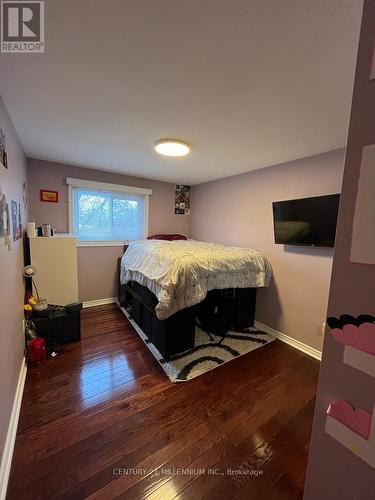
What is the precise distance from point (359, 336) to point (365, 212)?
34 cm

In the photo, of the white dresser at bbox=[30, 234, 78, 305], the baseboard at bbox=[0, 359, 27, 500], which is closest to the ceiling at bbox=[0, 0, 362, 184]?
the white dresser at bbox=[30, 234, 78, 305]

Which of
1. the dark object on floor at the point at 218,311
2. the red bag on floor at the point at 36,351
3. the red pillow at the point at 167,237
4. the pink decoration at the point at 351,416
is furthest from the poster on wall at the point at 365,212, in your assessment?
the red pillow at the point at 167,237

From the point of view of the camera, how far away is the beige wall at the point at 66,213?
2.87 meters

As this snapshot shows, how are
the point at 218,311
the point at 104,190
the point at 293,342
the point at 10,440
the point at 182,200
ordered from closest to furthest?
the point at 10,440
the point at 293,342
the point at 218,311
the point at 104,190
the point at 182,200

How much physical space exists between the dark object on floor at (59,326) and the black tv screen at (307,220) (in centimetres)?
263

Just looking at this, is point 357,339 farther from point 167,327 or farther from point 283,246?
point 283,246

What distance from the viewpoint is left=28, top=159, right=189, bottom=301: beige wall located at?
9.41ft

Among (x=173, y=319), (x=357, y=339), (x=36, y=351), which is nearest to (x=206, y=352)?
(x=173, y=319)

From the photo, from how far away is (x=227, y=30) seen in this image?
889mm

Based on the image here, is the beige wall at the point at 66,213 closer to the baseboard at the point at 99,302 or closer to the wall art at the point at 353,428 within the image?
the baseboard at the point at 99,302

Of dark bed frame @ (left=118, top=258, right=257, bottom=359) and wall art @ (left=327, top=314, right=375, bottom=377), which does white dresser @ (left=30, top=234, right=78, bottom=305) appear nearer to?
dark bed frame @ (left=118, top=258, right=257, bottom=359)

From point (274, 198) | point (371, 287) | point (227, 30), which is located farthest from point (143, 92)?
point (274, 198)

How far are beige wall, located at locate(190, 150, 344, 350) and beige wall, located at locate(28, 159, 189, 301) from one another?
3.32 feet

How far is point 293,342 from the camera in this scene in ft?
8.38
